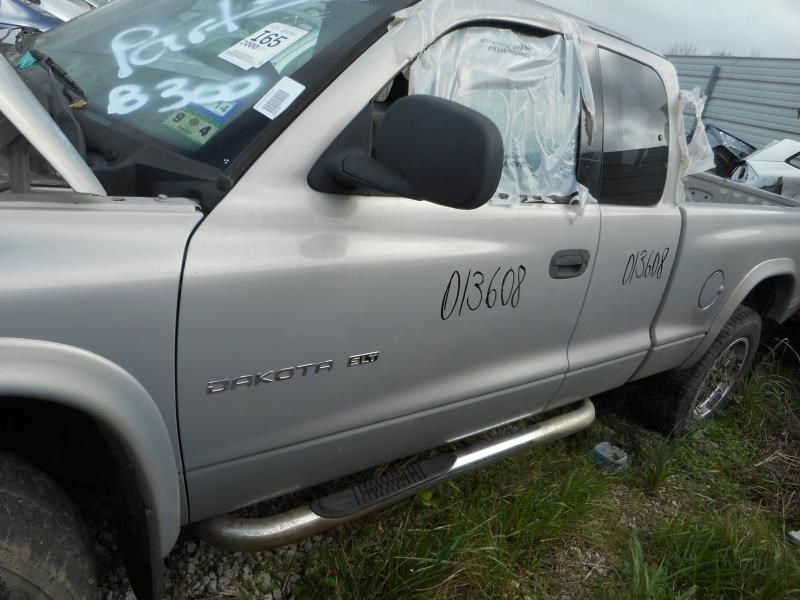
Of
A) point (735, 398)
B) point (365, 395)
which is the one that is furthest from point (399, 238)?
point (735, 398)

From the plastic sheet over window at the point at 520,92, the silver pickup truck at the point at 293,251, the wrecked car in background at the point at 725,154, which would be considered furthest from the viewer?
the wrecked car in background at the point at 725,154

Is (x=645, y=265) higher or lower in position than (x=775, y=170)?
higher

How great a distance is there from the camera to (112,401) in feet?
4.17

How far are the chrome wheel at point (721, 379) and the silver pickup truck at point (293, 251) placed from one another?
3.64 ft

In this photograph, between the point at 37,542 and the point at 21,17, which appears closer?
the point at 37,542

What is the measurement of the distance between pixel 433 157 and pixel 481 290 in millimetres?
602

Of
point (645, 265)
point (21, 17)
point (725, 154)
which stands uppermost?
point (645, 265)

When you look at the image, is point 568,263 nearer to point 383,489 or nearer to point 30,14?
point 383,489

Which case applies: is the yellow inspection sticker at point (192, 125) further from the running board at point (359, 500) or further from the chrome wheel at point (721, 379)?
the chrome wheel at point (721, 379)

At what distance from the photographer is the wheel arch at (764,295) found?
3070mm

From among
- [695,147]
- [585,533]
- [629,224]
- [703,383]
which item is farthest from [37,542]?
[703,383]

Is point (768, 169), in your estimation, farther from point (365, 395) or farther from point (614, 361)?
point (365, 395)

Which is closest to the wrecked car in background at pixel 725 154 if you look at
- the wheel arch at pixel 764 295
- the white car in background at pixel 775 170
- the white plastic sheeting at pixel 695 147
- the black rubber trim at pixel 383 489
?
the white car in background at pixel 775 170

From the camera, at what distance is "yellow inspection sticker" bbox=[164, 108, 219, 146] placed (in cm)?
163
